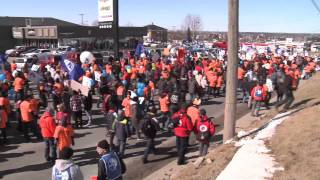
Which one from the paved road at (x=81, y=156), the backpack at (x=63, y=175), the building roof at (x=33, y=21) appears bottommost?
the paved road at (x=81, y=156)

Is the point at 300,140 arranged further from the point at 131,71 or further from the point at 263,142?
the point at 131,71

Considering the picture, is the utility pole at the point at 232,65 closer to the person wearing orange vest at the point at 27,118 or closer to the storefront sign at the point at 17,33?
the person wearing orange vest at the point at 27,118

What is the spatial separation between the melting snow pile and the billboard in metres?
20.4

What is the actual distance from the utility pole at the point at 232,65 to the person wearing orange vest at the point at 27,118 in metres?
5.91

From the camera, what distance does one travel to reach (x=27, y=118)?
14477mm

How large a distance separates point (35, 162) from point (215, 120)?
8566 mm

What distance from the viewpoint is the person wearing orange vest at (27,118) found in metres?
Result: 14.4

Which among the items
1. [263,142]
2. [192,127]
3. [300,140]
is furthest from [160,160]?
[300,140]

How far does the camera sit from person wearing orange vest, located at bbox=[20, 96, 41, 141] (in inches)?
567

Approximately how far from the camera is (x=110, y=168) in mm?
7246

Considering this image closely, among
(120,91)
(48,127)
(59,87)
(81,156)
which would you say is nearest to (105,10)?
(120,91)

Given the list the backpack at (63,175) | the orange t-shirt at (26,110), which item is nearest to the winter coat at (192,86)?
the orange t-shirt at (26,110)

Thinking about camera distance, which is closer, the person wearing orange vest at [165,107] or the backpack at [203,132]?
the backpack at [203,132]

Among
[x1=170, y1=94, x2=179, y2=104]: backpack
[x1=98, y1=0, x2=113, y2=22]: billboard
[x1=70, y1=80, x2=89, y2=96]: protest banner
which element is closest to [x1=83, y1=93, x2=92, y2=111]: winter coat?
[x1=70, y1=80, x2=89, y2=96]: protest banner
